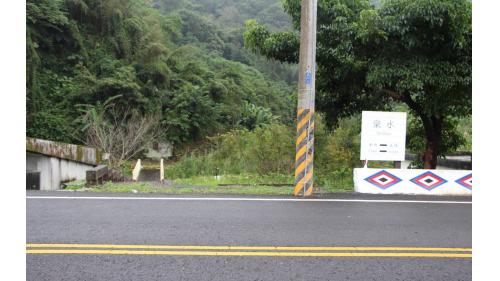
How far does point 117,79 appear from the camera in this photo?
31.0m

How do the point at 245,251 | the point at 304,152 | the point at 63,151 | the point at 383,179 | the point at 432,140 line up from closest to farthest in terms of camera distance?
the point at 245,251
the point at 304,152
the point at 383,179
the point at 432,140
the point at 63,151

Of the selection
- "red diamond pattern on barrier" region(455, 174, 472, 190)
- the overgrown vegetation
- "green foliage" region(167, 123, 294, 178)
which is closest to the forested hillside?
the overgrown vegetation

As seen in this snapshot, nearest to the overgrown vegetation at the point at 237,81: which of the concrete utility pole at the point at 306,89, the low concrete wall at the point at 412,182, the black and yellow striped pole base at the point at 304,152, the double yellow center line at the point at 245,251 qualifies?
the low concrete wall at the point at 412,182

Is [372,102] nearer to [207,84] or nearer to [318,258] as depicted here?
[318,258]

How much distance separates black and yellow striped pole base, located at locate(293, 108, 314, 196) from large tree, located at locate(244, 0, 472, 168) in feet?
7.34

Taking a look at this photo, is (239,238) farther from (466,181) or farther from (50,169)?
(50,169)

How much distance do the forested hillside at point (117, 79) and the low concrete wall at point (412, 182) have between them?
2000cm

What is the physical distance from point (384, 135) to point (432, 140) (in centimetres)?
276

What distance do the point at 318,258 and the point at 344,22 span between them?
729cm

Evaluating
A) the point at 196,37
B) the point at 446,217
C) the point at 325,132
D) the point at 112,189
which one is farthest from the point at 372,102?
the point at 196,37

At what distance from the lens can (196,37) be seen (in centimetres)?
5731

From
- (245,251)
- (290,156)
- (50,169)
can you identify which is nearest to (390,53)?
(290,156)

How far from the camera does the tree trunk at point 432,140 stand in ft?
37.2

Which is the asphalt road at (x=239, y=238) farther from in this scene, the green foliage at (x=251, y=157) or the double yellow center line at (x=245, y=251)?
the green foliage at (x=251, y=157)
